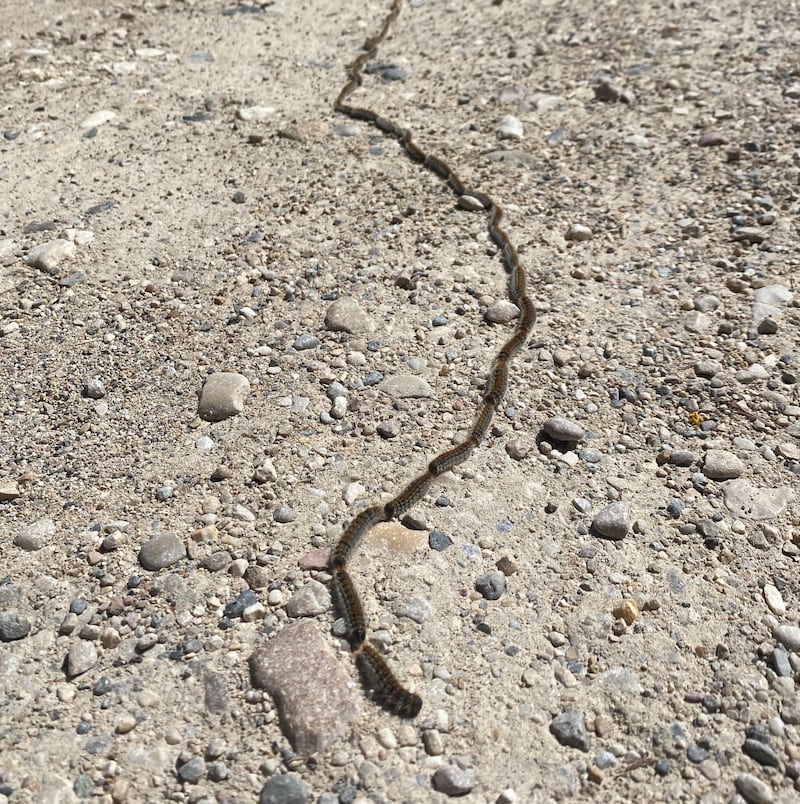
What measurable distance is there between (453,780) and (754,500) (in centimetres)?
191

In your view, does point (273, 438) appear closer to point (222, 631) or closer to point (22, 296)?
point (222, 631)

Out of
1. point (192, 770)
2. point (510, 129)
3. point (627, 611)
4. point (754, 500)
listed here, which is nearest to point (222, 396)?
point (192, 770)

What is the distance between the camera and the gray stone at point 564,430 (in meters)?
4.20

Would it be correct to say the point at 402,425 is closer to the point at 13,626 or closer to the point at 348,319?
the point at 348,319

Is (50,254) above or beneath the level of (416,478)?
above

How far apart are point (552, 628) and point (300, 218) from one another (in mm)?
3234

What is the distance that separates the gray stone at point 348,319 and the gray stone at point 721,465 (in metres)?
1.89

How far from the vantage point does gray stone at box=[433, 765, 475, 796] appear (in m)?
2.98

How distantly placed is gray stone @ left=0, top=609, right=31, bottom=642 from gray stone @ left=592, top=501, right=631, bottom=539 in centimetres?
241

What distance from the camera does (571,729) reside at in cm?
314

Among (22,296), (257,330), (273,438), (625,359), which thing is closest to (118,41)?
(22,296)

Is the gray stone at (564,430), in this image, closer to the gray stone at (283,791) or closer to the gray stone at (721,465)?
the gray stone at (721,465)

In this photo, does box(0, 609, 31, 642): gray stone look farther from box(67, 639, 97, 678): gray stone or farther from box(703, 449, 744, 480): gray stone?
box(703, 449, 744, 480): gray stone

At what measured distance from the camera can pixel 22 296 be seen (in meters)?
5.01
